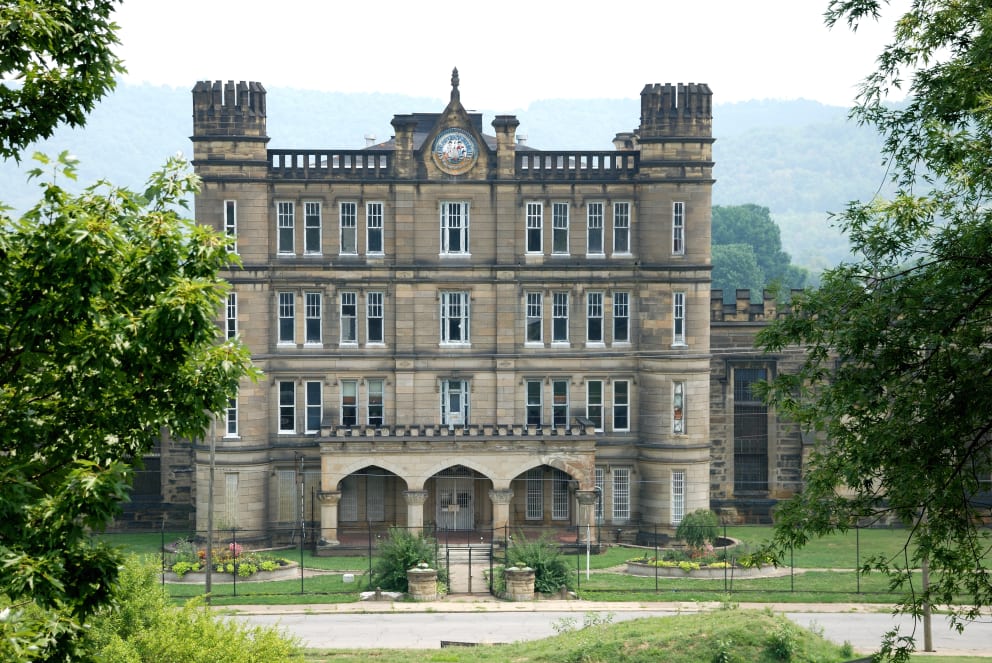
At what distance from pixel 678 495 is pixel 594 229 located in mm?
11564

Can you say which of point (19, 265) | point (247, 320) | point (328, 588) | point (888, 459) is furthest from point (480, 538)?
point (19, 265)

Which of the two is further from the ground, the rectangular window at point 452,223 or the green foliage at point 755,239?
the green foliage at point 755,239

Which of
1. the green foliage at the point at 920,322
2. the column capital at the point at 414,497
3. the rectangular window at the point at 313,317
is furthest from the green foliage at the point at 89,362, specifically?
the rectangular window at the point at 313,317

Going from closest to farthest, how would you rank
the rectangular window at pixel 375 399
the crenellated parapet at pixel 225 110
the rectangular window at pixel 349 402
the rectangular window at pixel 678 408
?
the crenellated parapet at pixel 225 110 → the rectangular window at pixel 678 408 → the rectangular window at pixel 349 402 → the rectangular window at pixel 375 399

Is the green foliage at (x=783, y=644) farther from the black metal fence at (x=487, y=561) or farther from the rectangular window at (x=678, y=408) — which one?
the rectangular window at (x=678, y=408)

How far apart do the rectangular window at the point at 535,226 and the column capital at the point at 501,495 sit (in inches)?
396

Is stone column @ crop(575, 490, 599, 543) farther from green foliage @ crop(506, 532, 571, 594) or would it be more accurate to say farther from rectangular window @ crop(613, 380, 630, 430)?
green foliage @ crop(506, 532, 571, 594)

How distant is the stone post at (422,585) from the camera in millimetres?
44562

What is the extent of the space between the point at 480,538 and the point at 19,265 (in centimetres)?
3987

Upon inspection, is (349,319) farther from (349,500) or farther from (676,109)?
(676,109)

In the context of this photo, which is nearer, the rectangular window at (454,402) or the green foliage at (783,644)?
the green foliage at (783,644)

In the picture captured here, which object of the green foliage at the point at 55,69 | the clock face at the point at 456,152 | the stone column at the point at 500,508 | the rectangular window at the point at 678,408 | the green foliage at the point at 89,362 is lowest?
the stone column at the point at 500,508

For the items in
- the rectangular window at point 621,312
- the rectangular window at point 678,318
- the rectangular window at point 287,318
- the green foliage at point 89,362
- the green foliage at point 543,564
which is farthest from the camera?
the rectangular window at point 621,312

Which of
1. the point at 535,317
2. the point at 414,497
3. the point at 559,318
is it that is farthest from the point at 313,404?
the point at 559,318
